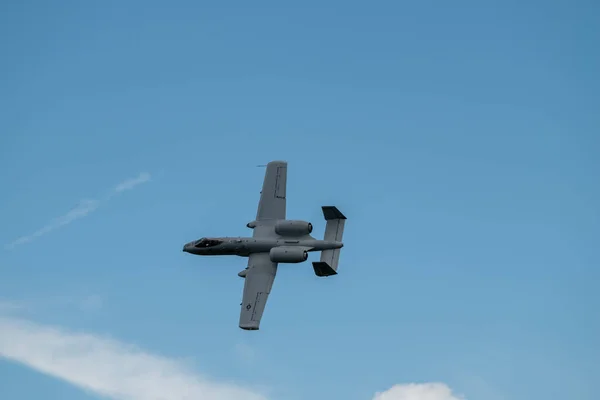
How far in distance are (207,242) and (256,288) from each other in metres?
9.76

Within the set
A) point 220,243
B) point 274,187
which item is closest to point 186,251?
point 220,243

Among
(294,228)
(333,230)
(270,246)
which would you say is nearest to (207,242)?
(270,246)

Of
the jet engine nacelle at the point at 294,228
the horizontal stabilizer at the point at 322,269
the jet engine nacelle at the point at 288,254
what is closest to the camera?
the horizontal stabilizer at the point at 322,269

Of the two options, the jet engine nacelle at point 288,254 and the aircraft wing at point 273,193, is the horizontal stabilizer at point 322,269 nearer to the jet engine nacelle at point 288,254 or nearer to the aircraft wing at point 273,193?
the jet engine nacelle at point 288,254

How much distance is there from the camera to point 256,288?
90.8 metres

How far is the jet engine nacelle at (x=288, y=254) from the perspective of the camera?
298 ft

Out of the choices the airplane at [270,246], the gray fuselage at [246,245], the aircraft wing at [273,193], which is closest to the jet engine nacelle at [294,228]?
the airplane at [270,246]

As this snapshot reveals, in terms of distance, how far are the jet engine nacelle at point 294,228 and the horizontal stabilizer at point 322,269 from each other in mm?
3935

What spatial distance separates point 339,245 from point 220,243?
12.8 meters

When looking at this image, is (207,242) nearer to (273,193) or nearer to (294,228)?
(273,193)

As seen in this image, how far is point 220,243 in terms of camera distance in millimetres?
96500

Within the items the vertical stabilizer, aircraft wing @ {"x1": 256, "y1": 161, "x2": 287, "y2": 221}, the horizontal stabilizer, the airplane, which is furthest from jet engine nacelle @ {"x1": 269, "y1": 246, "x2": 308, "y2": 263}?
aircraft wing @ {"x1": 256, "y1": 161, "x2": 287, "y2": 221}

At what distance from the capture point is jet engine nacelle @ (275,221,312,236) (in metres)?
92.6

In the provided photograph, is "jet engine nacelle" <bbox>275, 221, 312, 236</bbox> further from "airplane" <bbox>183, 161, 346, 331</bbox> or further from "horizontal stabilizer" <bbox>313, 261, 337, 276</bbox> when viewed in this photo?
"horizontal stabilizer" <bbox>313, 261, 337, 276</bbox>
